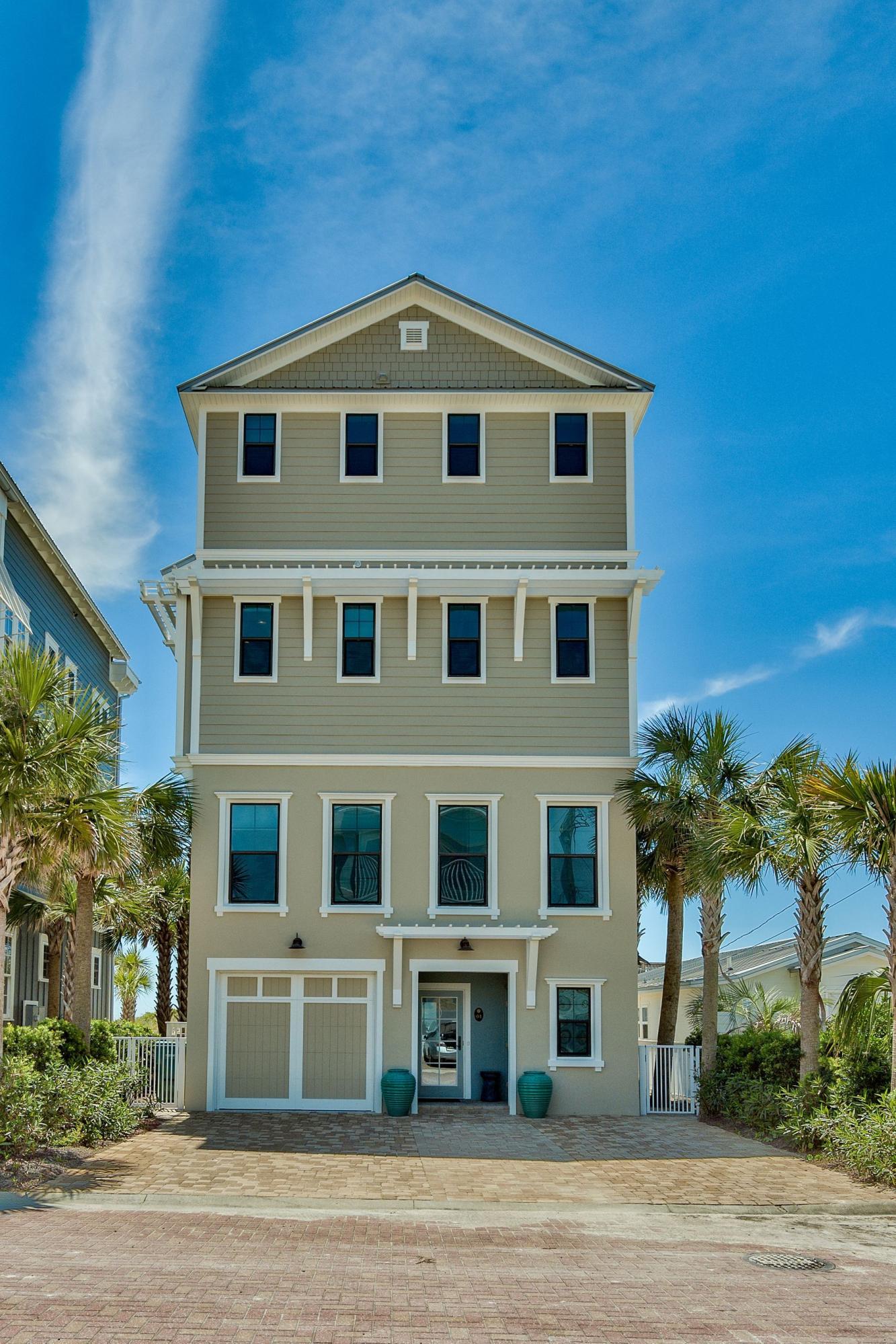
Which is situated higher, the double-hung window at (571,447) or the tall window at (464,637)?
the double-hung window at (571,447)

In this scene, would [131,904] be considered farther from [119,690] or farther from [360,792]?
[119,690]

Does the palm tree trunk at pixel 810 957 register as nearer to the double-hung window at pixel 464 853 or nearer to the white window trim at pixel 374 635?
the double-hung window at pixel 464 853

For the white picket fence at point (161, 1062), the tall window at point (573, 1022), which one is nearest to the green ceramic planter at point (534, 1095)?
the tall window at point (573, 1022)

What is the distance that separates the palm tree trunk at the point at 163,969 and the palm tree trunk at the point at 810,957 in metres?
22.6

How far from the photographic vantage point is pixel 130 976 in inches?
2357

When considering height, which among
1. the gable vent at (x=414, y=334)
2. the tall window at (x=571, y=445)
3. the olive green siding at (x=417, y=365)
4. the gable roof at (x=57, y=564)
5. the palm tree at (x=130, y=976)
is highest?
the gable vent at (x=414, y=334)

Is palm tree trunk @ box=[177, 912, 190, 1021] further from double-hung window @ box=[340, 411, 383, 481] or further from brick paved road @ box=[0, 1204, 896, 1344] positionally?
brick paved road @ box=[0, 1204, 896, 1344]

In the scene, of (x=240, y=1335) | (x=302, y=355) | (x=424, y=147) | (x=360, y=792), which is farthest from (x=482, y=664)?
(x=240, y=1335)

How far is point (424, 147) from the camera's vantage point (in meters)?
21.2

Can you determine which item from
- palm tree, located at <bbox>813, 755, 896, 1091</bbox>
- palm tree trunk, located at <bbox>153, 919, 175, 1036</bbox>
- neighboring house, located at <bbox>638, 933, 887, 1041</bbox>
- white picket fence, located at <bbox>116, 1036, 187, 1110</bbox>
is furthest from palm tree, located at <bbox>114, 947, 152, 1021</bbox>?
palm tree, located at <bbox>813, 755, 896, 1091</bbox>

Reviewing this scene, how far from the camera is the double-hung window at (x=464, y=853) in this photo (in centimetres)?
2211

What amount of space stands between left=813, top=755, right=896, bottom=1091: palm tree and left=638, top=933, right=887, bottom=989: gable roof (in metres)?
15.6

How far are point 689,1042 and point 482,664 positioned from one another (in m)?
8.84

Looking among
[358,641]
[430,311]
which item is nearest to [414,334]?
[430,311]
